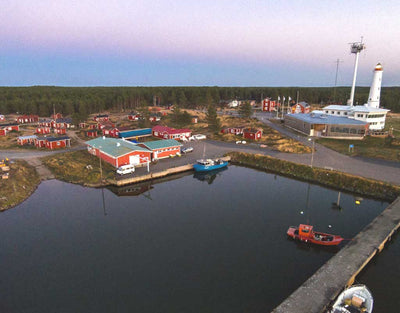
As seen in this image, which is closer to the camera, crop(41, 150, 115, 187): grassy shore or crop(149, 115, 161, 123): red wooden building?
crop(41, 150, 115, 187): grassy shore

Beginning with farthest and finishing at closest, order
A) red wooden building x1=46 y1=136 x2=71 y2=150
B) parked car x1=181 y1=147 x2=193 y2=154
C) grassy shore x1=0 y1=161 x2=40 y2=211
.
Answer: red wooden building x1=46 y1=136 x2=71 y2=150
parked car x1=181 y1=147 x2=193 y2=154
grassy shore x1=0 y1=161 x2=40 y2=211

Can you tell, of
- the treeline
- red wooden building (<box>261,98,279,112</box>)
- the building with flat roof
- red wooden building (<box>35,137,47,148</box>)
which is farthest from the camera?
red wooden building (<box>261,98,279,112</box>)

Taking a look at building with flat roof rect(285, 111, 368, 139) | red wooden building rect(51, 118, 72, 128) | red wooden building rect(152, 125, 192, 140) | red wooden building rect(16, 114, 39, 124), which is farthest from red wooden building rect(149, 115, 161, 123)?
building with flat roof rect(285, 111, 368, 139)

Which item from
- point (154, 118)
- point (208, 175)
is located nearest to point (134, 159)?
point (208, 175)

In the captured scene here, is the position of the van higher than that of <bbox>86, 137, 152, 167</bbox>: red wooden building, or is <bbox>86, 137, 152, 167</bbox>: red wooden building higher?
<bbox>86, 137, 152, 167</bbox>: red wooden building

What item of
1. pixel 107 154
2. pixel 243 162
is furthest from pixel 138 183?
pixel 243 162

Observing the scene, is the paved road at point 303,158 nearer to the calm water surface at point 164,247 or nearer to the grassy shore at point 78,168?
the grassy shore at point 78,168

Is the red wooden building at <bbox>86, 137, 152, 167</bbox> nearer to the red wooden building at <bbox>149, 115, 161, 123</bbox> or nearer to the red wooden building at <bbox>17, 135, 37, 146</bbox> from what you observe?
the red wooden building at <bbox>17, 135, 37, 146</bbox>

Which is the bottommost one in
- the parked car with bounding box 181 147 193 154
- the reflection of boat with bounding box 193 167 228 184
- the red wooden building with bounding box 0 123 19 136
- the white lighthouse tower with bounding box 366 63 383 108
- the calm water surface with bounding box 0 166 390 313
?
the calm water surface with bounding box 0 166 390 313
